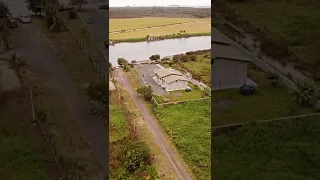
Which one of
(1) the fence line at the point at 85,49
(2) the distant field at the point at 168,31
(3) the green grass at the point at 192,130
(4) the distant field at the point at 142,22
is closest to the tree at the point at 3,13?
(1) the fence line at the point at 85,49

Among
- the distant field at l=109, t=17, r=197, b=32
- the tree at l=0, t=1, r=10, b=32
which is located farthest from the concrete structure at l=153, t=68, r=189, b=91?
the distant field at l=109, t=17, r=197, b=32

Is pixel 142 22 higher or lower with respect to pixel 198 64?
higher

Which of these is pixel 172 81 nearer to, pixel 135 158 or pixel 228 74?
pixel 228 74

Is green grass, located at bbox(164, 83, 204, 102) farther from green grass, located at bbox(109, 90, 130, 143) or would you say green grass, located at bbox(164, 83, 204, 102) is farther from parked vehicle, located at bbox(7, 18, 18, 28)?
parked vehicle, located at bbox(7, 18, 18, 28)

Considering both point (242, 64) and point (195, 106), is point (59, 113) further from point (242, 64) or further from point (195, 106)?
point (242, 64)

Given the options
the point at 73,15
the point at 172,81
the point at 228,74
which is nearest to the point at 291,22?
the point at 172,81

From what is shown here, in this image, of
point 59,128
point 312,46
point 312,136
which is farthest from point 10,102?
point 312,46
